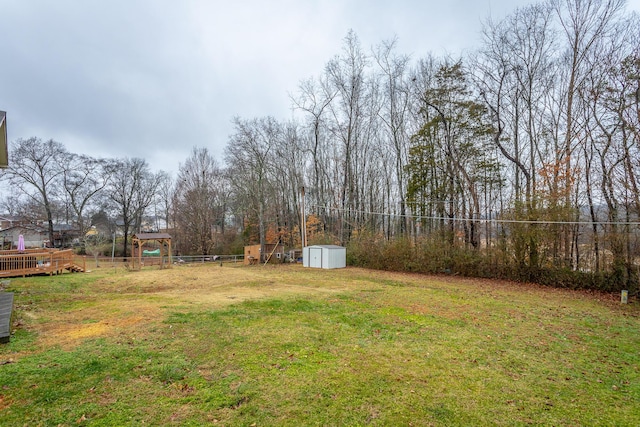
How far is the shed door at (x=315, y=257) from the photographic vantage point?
17.2 m

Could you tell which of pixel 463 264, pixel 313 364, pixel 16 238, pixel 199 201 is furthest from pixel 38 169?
pixel 463 264

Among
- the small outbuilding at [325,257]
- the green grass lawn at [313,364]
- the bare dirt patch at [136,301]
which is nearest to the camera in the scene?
the green grass lawn at [313,364]

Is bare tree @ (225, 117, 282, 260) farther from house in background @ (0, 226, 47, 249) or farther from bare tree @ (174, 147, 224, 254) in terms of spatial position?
house in background @ (0, 226, 47, 249)

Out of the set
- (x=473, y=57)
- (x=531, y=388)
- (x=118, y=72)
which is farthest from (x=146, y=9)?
(x=473, y=57)

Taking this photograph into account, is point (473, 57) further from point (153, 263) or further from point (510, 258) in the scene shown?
point (153, 263)

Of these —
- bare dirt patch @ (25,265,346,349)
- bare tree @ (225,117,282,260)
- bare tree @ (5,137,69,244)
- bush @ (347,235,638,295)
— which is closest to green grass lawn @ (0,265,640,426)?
bare dirt patch @ (25,265,346,349)

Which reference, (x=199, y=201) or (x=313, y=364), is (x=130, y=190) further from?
(x=313, y=364)

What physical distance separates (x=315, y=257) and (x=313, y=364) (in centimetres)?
1366

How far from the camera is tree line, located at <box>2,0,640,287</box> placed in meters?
10.4

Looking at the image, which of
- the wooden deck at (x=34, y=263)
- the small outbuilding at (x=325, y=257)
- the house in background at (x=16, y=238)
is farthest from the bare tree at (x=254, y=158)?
the house in background at (x=16, y=238)

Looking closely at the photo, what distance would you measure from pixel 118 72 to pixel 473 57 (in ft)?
57.0

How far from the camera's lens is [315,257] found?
17.4 meters

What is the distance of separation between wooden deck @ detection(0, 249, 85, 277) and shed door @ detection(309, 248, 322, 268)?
1176 cm

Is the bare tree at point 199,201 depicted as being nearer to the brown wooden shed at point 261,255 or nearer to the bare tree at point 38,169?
the brown wooden shed at point 261,255
